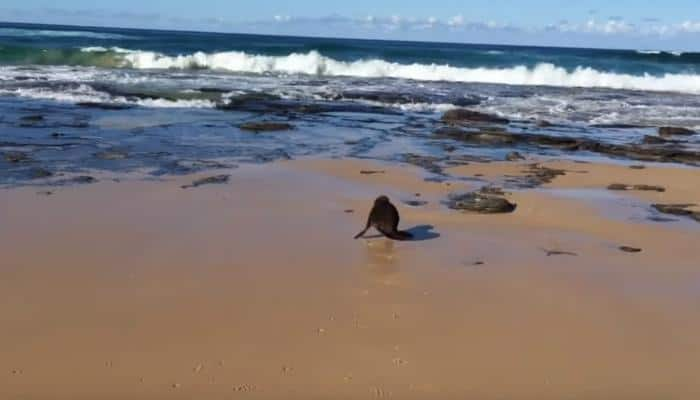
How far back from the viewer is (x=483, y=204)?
7398mm

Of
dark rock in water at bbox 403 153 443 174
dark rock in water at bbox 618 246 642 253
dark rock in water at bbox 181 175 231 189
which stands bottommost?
dark rock in water at bbox 181 175 231 189

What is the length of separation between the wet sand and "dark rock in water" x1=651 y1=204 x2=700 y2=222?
23 cm

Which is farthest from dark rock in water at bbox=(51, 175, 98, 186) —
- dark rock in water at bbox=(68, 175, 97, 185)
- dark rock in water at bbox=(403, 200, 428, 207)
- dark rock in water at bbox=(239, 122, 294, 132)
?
dark rock in water at bbox=(239, 122, 294, 132)

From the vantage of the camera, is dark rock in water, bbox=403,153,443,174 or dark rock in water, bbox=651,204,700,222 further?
dark rock in water, bbox=403,153,443,174

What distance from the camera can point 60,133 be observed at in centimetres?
1113

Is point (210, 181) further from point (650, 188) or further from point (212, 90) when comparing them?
point (212, 90)

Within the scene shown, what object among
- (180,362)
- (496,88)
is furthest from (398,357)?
(496,88)

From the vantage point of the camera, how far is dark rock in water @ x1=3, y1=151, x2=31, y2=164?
28.7 ft

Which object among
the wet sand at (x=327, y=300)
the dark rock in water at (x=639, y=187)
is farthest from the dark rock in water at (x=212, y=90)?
the dark rock in water at (x=639, y=187)

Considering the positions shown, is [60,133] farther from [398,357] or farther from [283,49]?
[283,49]

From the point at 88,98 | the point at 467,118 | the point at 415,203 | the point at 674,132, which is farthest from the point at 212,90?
the point at 415,203

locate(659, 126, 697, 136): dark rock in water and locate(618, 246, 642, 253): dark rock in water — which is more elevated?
locate(659, 126, 697, 136): dark rock in water

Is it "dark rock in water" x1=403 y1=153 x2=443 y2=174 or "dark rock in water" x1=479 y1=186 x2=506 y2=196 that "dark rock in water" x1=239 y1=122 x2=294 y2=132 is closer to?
"dark rock in water" x1=403 y1=153 x2=443 y2=174

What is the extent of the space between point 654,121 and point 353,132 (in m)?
7.28
